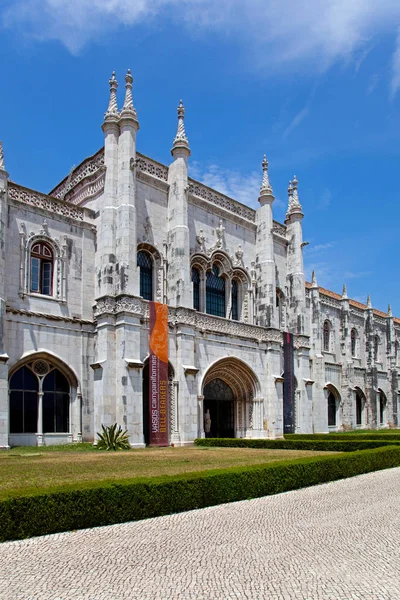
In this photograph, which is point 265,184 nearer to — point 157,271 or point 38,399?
point 157,271

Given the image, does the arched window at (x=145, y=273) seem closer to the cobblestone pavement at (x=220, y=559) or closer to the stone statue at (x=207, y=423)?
the stone statue at (x=207, y=423)


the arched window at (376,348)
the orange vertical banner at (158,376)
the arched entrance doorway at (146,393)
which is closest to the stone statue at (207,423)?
the arched entrance doorway at (146,393)

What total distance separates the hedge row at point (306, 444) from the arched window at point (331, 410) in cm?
2106

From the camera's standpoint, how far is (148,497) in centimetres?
1048

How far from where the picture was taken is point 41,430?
23766 millimetres

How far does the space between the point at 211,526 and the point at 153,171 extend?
2247 cm

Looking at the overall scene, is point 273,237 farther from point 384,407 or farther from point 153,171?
point 384,407

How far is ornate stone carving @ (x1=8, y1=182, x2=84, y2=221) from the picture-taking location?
968 inches

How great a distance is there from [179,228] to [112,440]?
11107 millimetres

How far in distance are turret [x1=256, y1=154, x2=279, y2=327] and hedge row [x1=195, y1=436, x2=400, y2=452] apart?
31.9 feet

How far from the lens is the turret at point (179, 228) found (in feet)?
93.4

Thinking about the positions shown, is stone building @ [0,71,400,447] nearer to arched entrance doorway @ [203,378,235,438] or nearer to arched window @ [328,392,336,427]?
arched entrance doorway @ [203,378,235,438]

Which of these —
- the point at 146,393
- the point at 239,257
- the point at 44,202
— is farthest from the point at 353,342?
the point at 44,202

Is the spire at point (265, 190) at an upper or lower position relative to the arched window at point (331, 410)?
upper
